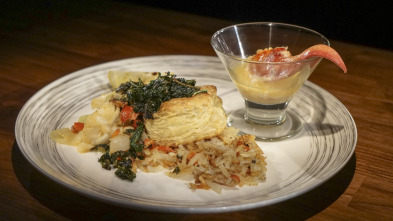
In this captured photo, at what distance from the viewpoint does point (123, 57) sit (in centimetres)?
466

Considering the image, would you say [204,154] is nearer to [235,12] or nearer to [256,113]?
[256,113]

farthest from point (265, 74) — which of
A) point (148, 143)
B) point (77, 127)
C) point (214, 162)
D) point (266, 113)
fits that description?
point (77, 127)

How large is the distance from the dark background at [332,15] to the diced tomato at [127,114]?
476cm

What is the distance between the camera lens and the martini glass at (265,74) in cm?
309

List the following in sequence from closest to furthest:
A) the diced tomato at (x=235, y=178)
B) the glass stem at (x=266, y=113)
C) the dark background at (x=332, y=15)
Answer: the diced tomato at (x=235, y=178)
the glass stem at (x=266, y=113)
the dark background at (x=332, y=15)

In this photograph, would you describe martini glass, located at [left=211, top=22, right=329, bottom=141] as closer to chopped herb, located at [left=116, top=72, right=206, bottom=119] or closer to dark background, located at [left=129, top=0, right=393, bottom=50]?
chopped herb, located at [left=116, top=72, right=206, bottom=119]

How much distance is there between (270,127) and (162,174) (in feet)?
3.26

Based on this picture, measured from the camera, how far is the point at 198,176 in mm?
2650

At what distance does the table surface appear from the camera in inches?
96.0

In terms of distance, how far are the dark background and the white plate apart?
3542mm

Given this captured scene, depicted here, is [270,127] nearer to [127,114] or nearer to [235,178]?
→ [235,178]

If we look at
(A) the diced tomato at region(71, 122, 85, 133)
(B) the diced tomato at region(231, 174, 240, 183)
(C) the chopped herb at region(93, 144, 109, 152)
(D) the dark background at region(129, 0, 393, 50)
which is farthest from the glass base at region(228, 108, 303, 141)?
(D) the dark background at region(129, 0, 393, 50)

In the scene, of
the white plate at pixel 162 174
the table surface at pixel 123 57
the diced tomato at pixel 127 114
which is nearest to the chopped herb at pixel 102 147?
the white plate at pixel 162 174

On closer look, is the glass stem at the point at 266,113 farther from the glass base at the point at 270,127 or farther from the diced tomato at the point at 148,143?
the diced tomato at the point at 148,143
